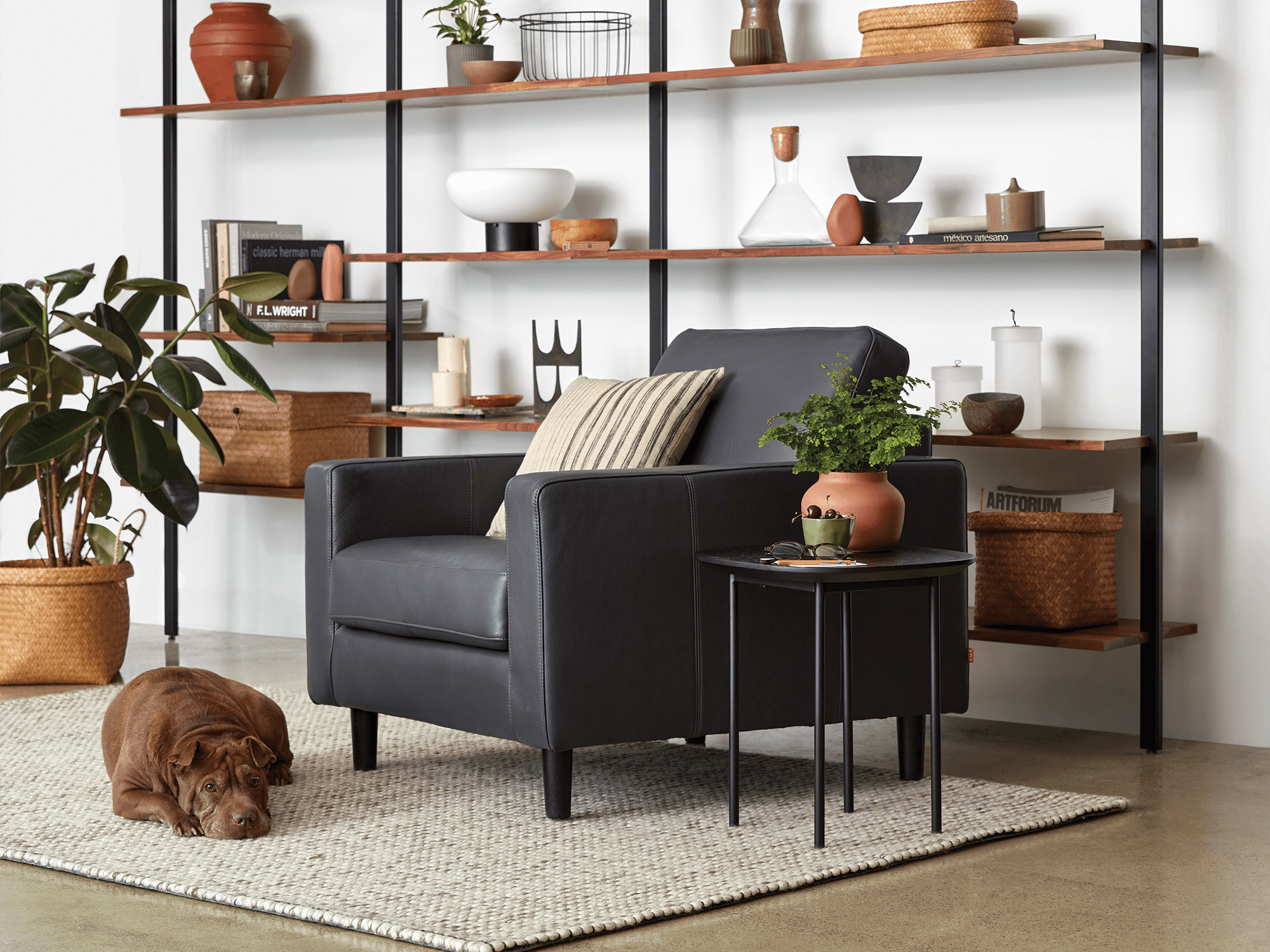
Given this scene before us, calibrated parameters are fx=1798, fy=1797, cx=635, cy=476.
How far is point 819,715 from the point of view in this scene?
282cm

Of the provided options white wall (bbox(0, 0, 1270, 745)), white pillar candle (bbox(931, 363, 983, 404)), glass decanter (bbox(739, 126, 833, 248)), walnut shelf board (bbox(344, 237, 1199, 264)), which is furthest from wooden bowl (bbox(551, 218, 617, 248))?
white pillar candle (bbox(931, 363, 983, 404))

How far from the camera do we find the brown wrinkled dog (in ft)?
9.27

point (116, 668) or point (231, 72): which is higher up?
point (231, 72)

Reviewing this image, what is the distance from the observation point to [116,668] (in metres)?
4.48

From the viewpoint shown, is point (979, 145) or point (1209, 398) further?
point (979, 145)

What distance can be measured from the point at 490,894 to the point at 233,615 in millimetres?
2990

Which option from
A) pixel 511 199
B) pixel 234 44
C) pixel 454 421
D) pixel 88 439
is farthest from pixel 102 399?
pixel 234 44

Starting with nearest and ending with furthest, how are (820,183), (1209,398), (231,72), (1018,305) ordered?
(1209,398) → (1018,305) → (820,183) → (231,72)

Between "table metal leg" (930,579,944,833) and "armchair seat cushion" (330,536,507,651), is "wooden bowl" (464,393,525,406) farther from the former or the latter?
"table metal leg" (930,579,944,833)

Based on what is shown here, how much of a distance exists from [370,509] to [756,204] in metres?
1.48

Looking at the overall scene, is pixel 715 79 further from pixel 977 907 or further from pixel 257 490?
pixel 977 907

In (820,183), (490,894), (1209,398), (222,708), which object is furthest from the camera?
(820,183)

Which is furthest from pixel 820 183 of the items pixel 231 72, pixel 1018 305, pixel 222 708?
pixel 222 708

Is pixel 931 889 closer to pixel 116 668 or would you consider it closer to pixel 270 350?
pixel 116 668
